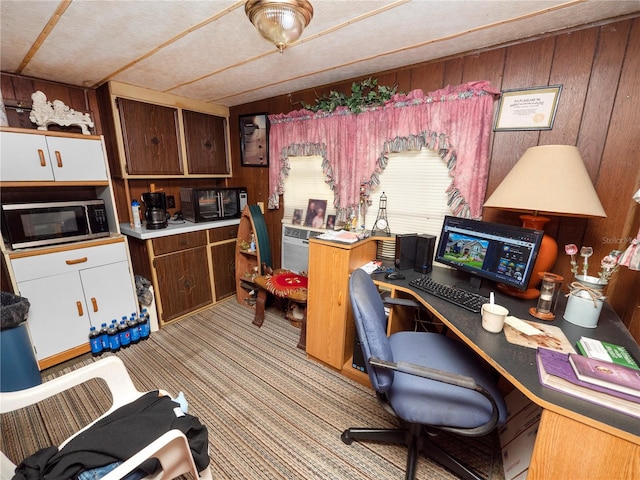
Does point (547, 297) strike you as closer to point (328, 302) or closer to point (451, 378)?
point (451, 378)

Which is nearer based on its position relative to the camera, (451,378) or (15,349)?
(451,378)

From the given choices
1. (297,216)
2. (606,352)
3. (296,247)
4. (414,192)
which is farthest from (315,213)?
(606,352)

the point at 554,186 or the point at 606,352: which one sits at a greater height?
the point at 554,186

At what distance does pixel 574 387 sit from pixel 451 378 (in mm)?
358

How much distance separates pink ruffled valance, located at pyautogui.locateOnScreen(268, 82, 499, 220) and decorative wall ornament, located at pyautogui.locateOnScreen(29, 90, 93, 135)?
5.45 feet

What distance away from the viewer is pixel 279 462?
1404mm

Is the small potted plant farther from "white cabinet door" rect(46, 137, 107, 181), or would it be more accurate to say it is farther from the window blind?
"white cabinet door" rect(46, 137, 107, 181)

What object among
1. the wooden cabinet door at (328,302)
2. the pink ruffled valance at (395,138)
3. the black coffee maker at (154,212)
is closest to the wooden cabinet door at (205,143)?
the black coffee maker at (154,212)

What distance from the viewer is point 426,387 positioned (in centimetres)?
115

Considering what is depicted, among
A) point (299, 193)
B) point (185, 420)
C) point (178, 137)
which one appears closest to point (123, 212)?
point (178, 137)

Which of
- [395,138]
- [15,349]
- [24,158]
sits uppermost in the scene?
[395,138]

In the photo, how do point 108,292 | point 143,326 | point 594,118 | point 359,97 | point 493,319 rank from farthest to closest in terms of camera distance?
point 143,326 < point 108,292 < point 359,97 < point 594,118 < point 493,319

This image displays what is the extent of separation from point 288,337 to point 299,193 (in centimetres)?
144

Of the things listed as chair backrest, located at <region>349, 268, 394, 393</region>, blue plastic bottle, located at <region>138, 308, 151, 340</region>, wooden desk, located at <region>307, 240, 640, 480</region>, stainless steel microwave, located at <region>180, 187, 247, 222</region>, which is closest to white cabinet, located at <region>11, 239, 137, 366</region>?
blue plastic bottle, located at <region>138, 308, 151, 340</region>
